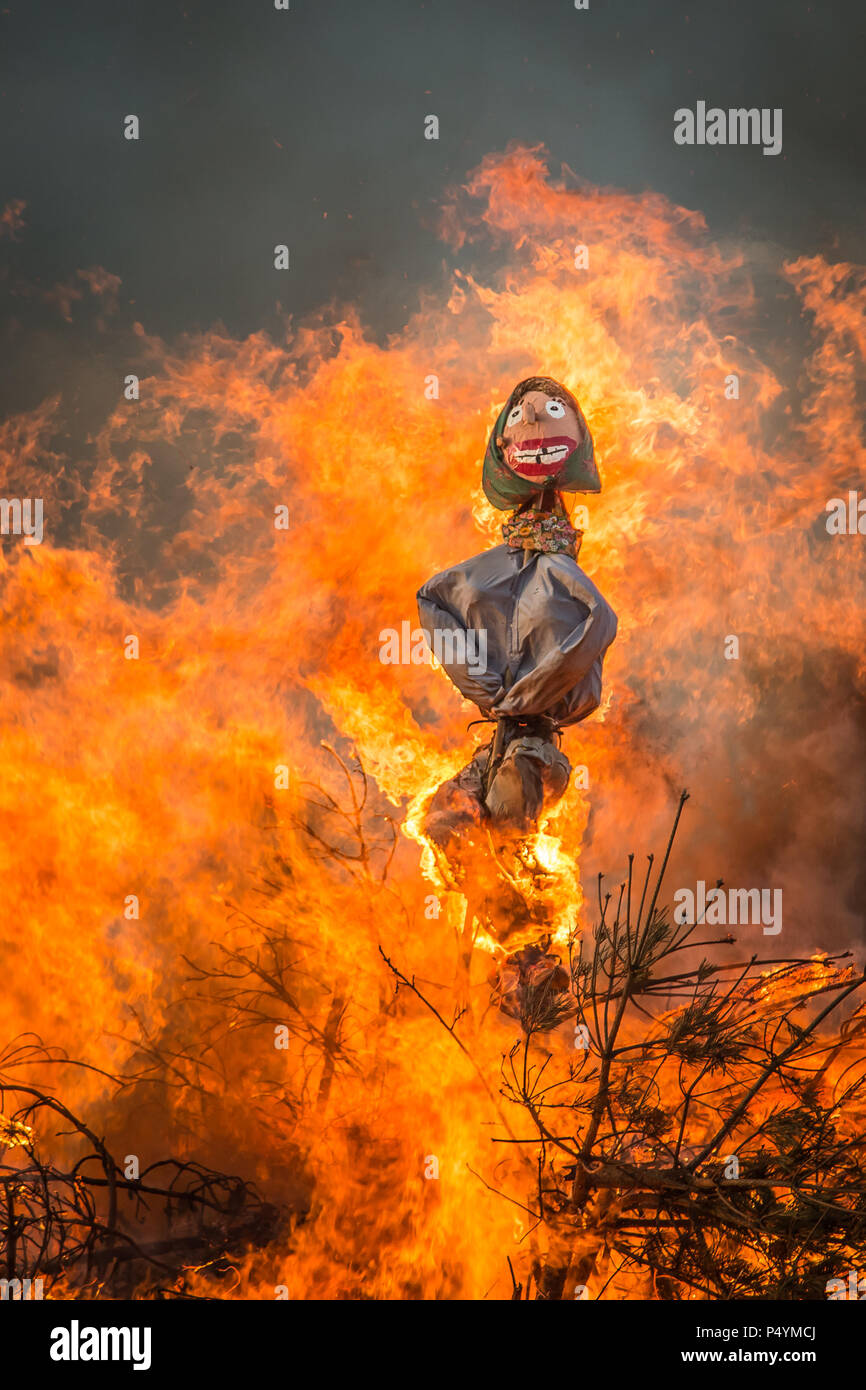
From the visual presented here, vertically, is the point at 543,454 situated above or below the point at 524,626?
above

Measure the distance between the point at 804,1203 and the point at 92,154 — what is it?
4.93 metres

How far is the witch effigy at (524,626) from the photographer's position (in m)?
3.62

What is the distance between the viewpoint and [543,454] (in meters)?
3.79

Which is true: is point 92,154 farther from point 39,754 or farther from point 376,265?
point 39,754

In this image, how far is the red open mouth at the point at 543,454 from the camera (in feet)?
12.4

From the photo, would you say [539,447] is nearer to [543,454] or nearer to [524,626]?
[543,454]

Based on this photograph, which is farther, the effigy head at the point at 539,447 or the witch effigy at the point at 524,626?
the effigy head at the point at 539,447

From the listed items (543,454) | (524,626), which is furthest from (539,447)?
(524,626)

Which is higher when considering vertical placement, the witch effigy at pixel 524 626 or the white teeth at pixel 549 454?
the white teeth at pixel 549 454

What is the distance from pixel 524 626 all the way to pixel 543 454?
0.54m

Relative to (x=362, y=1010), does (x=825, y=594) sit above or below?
above

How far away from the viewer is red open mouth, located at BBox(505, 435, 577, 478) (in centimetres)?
379
